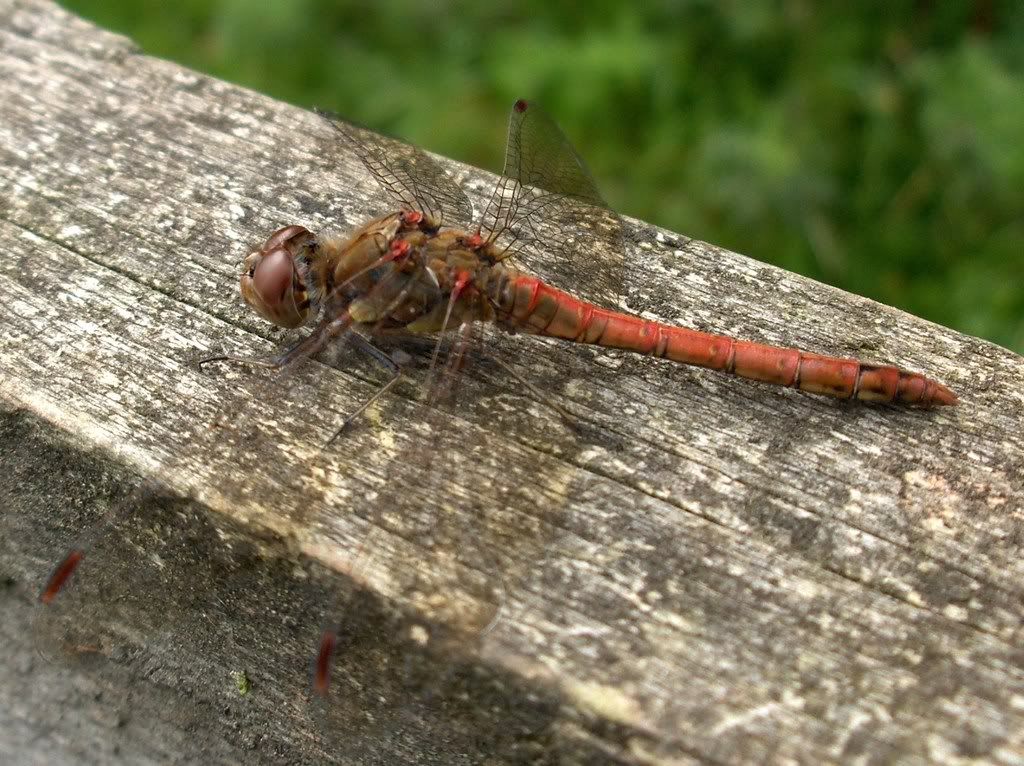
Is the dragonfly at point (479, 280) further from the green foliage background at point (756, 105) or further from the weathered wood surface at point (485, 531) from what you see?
the green foliage background at point (756, 105)

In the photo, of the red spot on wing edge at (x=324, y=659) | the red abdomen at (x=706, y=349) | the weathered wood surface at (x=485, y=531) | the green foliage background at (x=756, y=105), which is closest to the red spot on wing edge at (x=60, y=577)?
the weathered wood surface at (x=485, y=531)

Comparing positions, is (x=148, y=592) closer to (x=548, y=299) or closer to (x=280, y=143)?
(x=548, y=299)

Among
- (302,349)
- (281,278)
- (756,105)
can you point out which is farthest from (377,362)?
A: (756,105)

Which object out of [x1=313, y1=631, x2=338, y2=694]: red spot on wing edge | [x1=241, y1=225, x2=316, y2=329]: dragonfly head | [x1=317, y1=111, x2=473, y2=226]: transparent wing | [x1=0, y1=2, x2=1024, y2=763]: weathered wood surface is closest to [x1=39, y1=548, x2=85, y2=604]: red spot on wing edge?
[x1=0, y1=2, x2=1024, y2=763]: weathered wood surface

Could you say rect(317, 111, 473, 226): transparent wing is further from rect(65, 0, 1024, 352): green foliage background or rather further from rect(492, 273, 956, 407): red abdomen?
rect(65, 0, 1024, 352): green foliage background

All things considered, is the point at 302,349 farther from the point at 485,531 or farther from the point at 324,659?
the point at 324,659

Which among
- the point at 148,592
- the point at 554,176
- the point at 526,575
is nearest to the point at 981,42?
the point at 554,176
